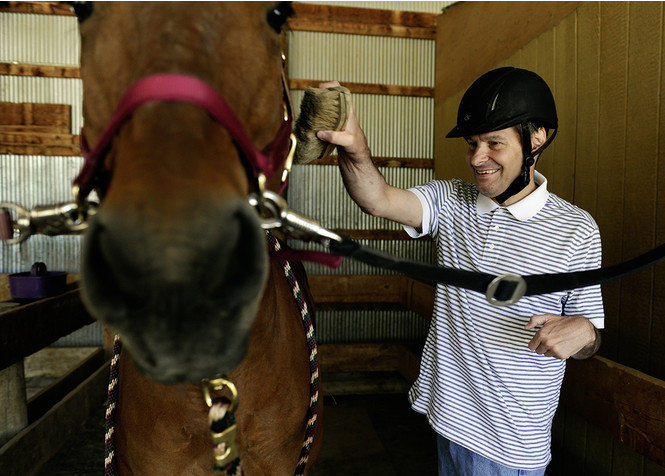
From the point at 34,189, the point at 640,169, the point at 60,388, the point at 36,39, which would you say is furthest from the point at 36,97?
the point at 640,169

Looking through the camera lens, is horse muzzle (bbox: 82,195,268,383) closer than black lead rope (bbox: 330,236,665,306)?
Yes

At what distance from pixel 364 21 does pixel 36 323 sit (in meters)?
4.78

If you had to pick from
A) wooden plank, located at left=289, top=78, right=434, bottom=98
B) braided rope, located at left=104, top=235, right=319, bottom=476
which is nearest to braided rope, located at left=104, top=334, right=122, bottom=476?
braided rope, located at left=104, top=235, right=319, bottom=476

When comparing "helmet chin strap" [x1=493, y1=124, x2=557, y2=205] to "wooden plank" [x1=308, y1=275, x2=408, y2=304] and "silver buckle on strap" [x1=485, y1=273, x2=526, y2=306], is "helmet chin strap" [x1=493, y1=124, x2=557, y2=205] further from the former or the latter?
"wooden plank" [x1=308, y1=275, x2=408, y2=304]

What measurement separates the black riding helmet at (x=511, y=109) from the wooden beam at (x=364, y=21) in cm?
405

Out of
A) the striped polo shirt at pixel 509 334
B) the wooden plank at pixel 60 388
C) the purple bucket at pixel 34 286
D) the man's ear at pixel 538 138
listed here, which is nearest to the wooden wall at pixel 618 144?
the man's ear at pixel 538 138

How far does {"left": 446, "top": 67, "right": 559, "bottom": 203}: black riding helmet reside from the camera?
161 centimetres

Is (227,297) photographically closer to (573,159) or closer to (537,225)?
(537,225)

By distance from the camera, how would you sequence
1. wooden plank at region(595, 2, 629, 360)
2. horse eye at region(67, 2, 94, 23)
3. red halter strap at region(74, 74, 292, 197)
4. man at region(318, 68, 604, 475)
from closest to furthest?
red halter strap at region(74, 74, 292, 197)
horse eye at region(67, 2, 94, 23)
man at region(318, 68, 604, 475)
wooden plank at region(595, 2, 629, 360)

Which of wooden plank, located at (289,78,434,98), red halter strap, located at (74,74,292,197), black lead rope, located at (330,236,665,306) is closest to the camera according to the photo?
red halter strap, located at (74,74,292,197)

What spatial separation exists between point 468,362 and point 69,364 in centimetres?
542

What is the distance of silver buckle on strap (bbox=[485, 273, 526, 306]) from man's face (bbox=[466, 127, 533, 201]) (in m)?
0.59

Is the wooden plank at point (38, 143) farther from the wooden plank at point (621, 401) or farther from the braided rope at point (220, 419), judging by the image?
the wooden plank at point (621, 401)

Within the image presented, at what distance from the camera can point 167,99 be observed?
70 centimetres
